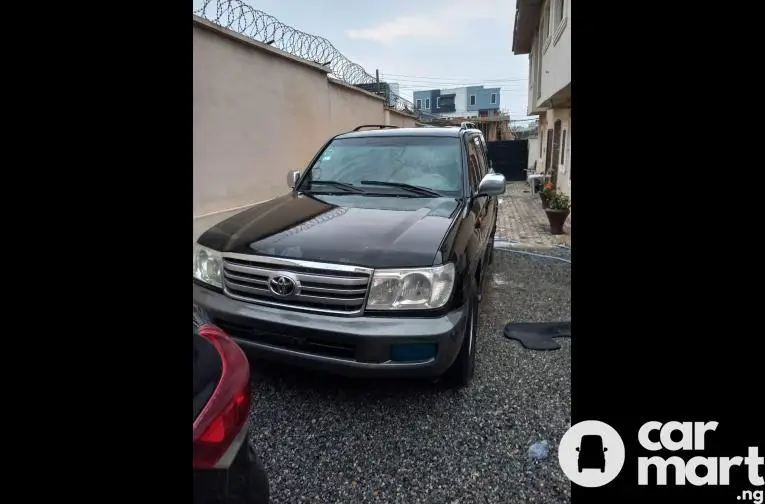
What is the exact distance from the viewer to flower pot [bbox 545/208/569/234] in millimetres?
7773

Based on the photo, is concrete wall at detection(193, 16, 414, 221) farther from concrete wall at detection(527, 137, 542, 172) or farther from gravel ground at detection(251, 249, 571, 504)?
concrete wall at detection(527, 137, 542, 172)

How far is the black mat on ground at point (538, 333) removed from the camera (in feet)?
11.6

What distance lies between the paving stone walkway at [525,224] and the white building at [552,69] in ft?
2.84

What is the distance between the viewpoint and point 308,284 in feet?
8.02

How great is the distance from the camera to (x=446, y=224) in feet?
9.25

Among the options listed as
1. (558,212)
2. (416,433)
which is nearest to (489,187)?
(416,433)

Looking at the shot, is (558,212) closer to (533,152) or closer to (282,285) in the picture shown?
(282,285)

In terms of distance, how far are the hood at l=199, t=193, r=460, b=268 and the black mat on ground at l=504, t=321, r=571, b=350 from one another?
121 cm

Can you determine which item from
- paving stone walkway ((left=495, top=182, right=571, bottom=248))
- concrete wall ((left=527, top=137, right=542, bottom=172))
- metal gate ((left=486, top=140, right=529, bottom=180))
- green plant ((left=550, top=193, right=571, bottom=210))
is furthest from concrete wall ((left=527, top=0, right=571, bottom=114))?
metal gate ((left=486, top=140, right=529, bottom=180))

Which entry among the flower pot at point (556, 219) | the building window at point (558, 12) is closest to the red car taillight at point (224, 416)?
the flower pot at point (556, 219)

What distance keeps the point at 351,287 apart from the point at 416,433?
0.85 m
